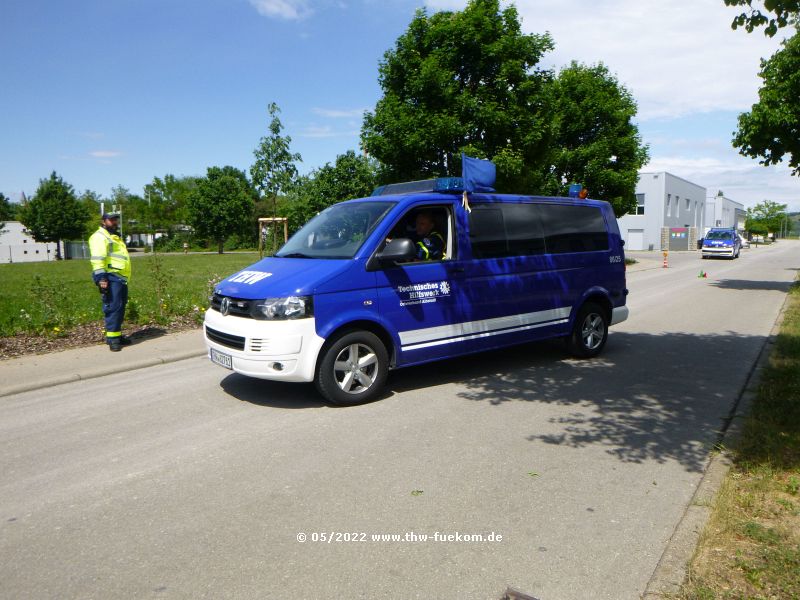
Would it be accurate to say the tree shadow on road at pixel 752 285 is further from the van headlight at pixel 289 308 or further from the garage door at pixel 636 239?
the garage door at pixel 636 239

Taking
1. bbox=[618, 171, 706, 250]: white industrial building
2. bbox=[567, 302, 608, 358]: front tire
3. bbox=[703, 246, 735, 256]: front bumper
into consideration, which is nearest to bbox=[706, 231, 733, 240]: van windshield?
bbox=[703, 246, 735, 256]: front bumper

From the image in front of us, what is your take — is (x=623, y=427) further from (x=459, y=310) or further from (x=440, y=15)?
(x=440, y=15)

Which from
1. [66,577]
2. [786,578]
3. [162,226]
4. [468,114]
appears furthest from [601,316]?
[162,226]

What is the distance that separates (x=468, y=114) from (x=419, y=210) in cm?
1294

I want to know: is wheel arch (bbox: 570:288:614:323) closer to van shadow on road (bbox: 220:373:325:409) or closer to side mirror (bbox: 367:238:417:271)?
side mirror (bbox: 367:238:417:271)

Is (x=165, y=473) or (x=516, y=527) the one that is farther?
(x=165, y=473)

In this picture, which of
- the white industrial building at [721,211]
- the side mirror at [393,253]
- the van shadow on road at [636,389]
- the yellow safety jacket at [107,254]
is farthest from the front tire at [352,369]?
the white industrial building at [721,211]

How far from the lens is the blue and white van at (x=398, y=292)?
5.73 meters

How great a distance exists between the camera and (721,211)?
104125 millimetres

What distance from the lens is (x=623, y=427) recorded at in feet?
17.9

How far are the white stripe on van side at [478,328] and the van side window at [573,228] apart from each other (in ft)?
2.80

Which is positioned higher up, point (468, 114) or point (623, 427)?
point (468, 114)

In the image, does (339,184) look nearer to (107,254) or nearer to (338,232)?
(107,254)

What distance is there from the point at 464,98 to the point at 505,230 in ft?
39.8
